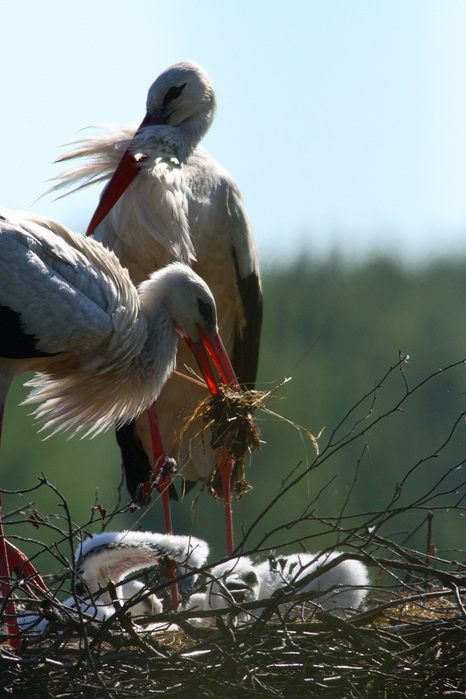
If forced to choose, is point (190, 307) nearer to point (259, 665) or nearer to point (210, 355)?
point (210, 355)

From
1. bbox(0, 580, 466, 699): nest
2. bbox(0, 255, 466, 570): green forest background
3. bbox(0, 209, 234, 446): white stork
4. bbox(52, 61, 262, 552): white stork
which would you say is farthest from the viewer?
bbox(0, 255, 466, 570): green forest background

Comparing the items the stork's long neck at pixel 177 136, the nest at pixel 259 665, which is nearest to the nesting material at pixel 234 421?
the nest at pixel 259 665

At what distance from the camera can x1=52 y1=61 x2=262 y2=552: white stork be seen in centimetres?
534

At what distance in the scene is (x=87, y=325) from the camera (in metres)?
4.23

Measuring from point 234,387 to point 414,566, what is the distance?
4.35 ft

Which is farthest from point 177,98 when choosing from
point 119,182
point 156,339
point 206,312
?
point 156,339

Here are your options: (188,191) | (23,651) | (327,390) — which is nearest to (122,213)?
(188,191)

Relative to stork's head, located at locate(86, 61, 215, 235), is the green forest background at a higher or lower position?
lower

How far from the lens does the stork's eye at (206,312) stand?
457 centimetres

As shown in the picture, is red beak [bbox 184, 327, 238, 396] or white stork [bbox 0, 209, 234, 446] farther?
red beak [bbox 184, 327, 238, 396]

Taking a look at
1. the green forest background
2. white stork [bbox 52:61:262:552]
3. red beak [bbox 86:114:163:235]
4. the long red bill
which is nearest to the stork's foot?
the long red bill

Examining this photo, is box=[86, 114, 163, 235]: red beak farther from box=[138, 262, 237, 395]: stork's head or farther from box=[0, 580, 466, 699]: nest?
box=[0, 580, 466, 699]: nest

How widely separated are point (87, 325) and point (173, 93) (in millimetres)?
Answer: 1811

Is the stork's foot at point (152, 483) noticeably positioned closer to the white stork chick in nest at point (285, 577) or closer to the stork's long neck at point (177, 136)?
the white stork chick in nest at point (285, 577)
